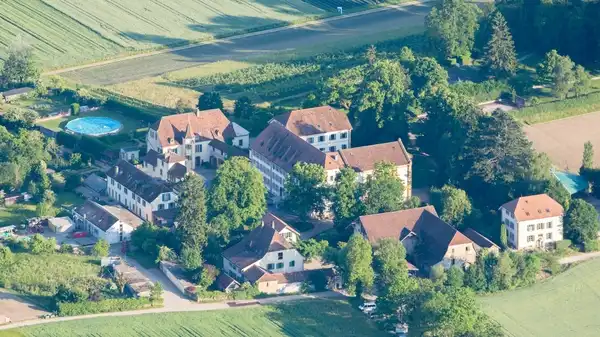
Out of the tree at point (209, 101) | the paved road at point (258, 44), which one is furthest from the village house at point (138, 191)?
the paved road at point (258, 44)

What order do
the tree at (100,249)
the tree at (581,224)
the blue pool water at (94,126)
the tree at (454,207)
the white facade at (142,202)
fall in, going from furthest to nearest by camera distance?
the blue pool water at (94,126)
the white facade at (142,202)
the tree at (454,207)
the tree at (581,224)
the tree at (100,249)

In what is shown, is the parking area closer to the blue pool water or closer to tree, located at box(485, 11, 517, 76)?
tree, located at box(485, 11, 517, 76)

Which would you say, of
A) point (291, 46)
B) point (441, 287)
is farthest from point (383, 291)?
point (291, 46)

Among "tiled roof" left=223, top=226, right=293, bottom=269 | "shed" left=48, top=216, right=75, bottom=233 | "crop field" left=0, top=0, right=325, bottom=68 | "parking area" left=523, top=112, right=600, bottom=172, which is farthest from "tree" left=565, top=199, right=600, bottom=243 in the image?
"crop field" left=0, top=0, right=325, bottom=68

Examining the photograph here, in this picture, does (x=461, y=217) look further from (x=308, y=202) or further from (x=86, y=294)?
(x=86, y=294)

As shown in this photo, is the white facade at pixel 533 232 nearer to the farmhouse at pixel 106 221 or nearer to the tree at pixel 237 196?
the tree at pixel 237 196

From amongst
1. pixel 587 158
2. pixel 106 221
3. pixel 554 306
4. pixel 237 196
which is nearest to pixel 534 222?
pixel 554 306

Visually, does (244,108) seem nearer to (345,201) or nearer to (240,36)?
(345,201)
